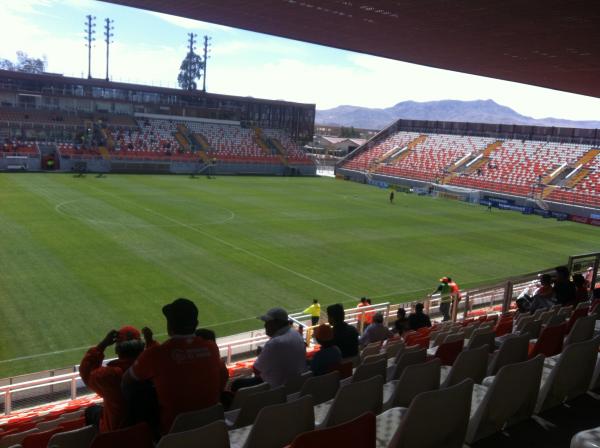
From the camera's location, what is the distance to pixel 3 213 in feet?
89.1

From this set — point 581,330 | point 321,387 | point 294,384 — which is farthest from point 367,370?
point 581,330

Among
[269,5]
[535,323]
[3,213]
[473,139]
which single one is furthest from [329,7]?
[473,139]

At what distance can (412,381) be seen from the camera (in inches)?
158

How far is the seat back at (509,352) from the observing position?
4.84 meters

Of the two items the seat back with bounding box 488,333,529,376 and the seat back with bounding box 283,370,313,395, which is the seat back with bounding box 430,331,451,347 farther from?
the seat back with bounding box 283,370,313,395

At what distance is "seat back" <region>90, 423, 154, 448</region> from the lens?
2949 millimetres

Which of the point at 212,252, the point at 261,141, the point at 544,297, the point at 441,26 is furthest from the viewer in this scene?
the point at 261,141

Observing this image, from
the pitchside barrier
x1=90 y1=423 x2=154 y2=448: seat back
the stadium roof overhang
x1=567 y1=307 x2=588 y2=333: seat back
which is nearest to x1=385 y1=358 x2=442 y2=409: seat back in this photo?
x1=90 y1=423 x2=154 y2=448: seat back

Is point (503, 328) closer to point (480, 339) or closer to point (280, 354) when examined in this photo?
point (480, 339)

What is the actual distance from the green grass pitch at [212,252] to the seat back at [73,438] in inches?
361

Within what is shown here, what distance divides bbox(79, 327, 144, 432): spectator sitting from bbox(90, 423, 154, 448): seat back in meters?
0.73

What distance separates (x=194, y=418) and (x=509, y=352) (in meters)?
2.95

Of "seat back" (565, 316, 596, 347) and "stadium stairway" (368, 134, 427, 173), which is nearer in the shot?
"seat back" (565, 316, 596, 347)

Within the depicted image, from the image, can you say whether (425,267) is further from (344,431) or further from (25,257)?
(344,431)
